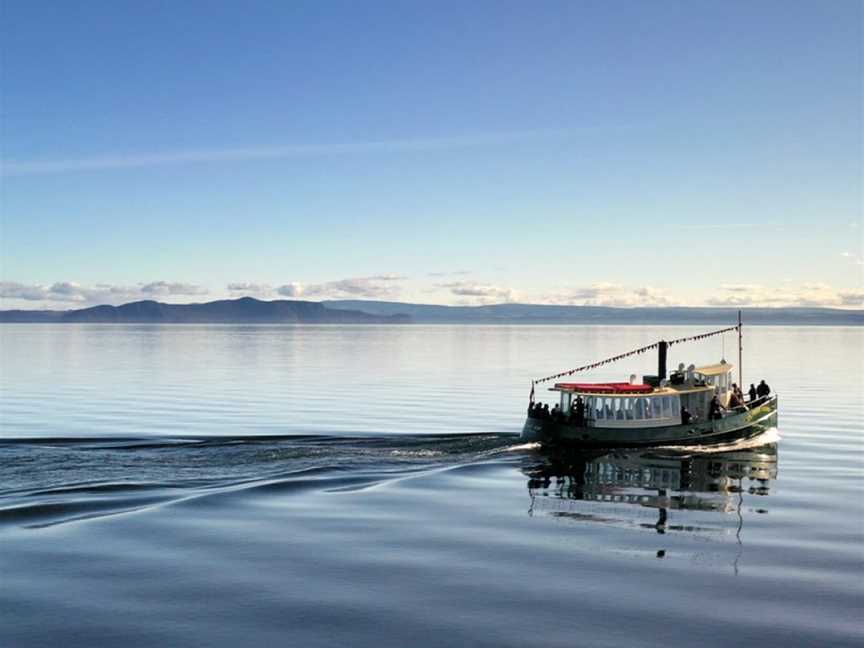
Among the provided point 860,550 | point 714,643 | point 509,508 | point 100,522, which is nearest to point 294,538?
point 100,522

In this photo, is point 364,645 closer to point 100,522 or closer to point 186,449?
point 100,522

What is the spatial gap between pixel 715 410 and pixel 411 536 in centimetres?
3609

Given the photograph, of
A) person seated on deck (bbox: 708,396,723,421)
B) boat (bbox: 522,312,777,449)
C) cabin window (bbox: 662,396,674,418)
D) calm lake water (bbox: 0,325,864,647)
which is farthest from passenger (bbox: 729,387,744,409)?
cabin window (bbox: 662,396,674,418)

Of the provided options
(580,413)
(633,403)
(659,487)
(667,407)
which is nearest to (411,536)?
(659,487)

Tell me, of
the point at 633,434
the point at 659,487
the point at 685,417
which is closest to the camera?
the point at 659,487

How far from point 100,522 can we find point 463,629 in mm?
18289

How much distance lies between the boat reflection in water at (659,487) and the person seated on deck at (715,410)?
8.50 feet

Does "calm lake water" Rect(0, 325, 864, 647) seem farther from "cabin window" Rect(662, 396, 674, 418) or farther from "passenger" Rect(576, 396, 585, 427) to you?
"cabin window" Rect(662, 396, 674, 418)

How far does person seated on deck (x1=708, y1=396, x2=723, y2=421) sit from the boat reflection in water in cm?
259

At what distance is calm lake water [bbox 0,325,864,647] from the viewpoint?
2695 centimetres

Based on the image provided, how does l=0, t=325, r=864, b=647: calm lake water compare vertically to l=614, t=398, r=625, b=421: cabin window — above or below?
below

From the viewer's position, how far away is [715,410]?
66688 millimetres

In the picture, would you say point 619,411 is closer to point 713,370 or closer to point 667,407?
point 667,407

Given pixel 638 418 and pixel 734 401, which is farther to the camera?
pixel 734 401
